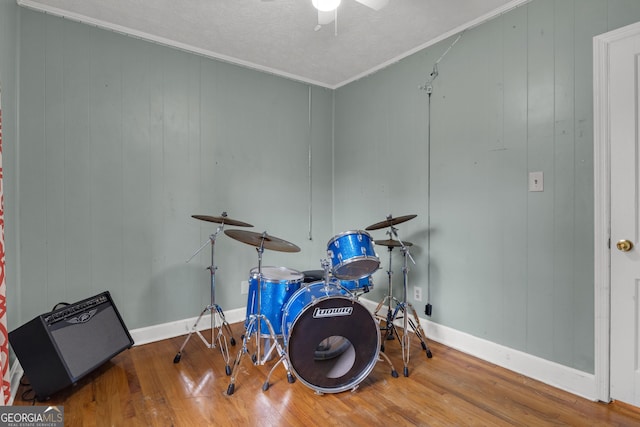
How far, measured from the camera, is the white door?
70.5 inches

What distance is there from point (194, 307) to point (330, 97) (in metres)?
2.47

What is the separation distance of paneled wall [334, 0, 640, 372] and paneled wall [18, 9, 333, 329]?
1070 mm

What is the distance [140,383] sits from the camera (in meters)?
2.06

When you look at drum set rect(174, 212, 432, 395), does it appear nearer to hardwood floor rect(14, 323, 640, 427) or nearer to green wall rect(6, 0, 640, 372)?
hardwood floor rect(14, 323, 640, 427)

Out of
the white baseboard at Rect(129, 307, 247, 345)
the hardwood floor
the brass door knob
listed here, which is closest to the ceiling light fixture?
the brass door knob

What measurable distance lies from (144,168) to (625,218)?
308 cm

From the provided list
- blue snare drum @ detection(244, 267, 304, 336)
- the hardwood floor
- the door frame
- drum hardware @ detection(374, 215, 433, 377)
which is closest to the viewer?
the hardwood floor

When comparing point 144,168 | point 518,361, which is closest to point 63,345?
point 144,168

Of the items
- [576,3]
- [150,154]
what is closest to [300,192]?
[150,154]

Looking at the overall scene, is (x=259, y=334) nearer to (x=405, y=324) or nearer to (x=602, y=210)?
(x=405, y=324)

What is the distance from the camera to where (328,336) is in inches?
75.8

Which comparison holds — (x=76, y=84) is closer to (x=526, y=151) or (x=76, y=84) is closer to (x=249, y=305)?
(x=249, y=305)

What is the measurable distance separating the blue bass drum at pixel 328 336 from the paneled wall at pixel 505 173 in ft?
3.15

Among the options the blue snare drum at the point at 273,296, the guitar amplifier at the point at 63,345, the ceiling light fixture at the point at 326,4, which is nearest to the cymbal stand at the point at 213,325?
the blue snare drum at the point at 273,296
